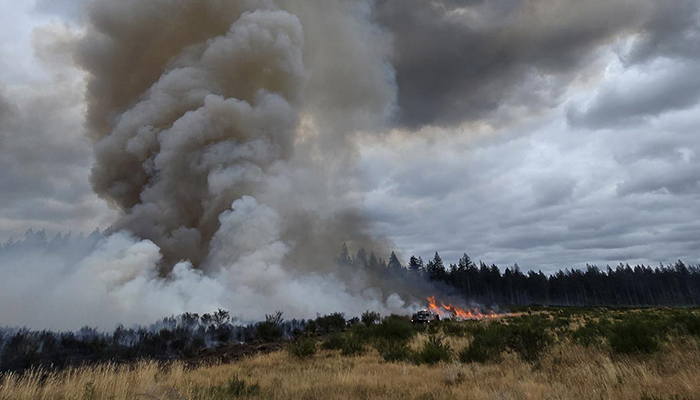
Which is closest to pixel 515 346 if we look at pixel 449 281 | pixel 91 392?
pixel 91 392

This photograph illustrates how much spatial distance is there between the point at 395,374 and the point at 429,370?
1.00 metres

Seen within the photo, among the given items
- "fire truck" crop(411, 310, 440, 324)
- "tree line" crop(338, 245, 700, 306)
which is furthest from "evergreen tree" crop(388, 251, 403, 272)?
"fire truck" crop(411, 310, 440, 324)

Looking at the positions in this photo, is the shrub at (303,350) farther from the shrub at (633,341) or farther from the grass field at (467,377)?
the shrub at (633,341)

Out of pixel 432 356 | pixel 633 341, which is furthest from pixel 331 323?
pixel 633 341

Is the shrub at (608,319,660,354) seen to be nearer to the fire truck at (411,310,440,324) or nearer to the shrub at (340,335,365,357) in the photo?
the shrub at (340,335,365,357)

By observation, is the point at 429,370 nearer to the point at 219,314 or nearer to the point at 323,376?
the point at 323,376

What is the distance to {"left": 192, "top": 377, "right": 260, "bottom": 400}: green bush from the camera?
19.1ft

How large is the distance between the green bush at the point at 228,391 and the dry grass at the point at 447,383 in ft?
0.35

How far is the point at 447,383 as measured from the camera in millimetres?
6777

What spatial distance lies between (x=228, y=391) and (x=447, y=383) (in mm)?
4200

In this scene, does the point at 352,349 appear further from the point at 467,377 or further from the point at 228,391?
the point at 228,391

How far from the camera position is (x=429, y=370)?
8297mm

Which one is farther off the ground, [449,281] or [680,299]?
[449,281]

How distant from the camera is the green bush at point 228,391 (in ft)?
19.1
